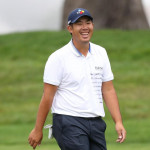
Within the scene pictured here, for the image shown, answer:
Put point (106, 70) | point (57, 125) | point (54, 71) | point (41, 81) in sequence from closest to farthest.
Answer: point (54, 71) → point (57, 125) → point (106, 70) → point (41, 81)

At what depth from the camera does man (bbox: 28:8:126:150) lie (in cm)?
554

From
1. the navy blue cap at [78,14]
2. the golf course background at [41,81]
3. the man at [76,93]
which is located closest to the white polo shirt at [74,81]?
the man at [76,93]

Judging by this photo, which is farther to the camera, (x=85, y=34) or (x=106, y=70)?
(x=106, y=70)

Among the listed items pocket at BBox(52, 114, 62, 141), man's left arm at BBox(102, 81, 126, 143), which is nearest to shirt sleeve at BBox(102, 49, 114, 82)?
man's left arm at BBox(102, 81, 126, 143)

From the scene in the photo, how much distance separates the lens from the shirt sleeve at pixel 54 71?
551cm

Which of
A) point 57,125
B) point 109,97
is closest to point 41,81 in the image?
point 109,97

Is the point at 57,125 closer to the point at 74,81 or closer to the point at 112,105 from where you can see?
the point at 74,81

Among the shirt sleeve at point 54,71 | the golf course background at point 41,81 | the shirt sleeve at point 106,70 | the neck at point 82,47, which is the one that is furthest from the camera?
the golf course background at point 41,81

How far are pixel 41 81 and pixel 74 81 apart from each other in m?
Result: 17.1

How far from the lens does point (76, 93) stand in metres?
5.55

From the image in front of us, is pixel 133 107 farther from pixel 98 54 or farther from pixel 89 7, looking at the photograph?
pixel 89 7

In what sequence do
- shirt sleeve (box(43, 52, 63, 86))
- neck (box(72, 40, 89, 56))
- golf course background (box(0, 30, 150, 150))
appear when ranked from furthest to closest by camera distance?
golf course background (box(0, 30, 150, 150)) → neck (box(72, 40, 89, 56)) → shirt sleeve (box(43, 52, 63, 86))

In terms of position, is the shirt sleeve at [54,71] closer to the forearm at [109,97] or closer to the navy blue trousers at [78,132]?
the navy blue trousers at [78,132]

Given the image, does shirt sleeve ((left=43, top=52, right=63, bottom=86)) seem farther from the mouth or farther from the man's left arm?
the man's left arm
